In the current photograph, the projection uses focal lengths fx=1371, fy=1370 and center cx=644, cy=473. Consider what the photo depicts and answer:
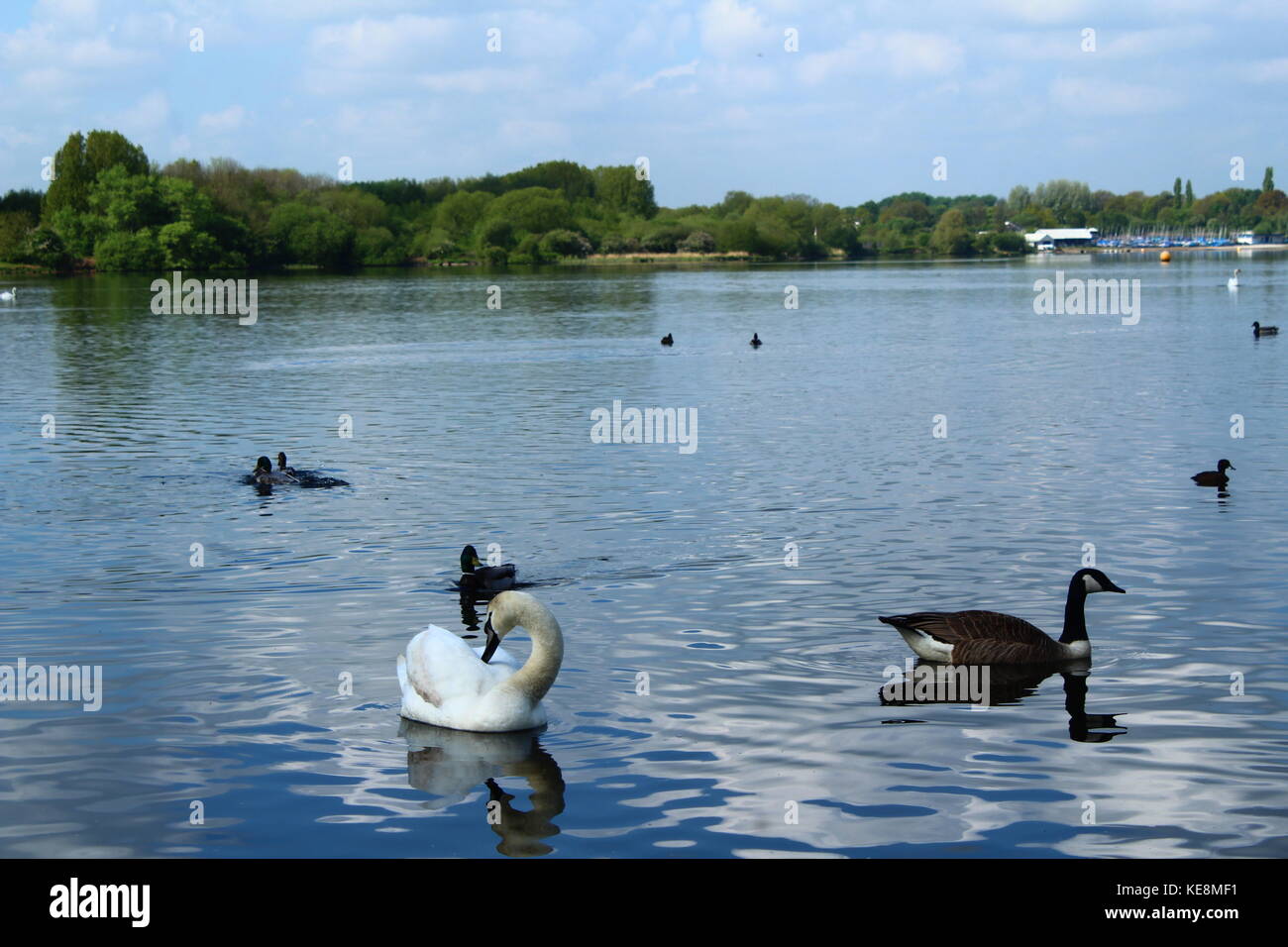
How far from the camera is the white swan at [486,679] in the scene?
37.4 ft

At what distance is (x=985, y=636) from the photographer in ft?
43.3

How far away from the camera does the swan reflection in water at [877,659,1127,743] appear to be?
12.4 m

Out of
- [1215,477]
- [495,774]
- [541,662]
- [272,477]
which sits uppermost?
[272,477]

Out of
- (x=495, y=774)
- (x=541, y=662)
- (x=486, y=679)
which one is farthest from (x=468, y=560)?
(x=495, y=774)

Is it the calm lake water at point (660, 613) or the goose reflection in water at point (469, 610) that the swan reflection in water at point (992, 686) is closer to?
the calm lake water at point (660, 613)

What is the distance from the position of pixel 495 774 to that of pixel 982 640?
511cm

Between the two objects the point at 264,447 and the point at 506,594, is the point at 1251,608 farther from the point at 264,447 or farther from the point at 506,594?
the point at 264,447

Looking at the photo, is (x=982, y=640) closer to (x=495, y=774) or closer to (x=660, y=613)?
(x=660, y=613)

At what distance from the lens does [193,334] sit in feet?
221

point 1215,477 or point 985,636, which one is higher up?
point 1215,477

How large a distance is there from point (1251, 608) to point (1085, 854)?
25.1 ft

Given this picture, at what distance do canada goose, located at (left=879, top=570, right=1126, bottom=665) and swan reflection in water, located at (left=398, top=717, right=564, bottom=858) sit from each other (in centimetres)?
389

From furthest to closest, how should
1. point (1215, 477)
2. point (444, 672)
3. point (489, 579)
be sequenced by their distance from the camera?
point (1215, 477), point (489, 579), point (444, 672)
